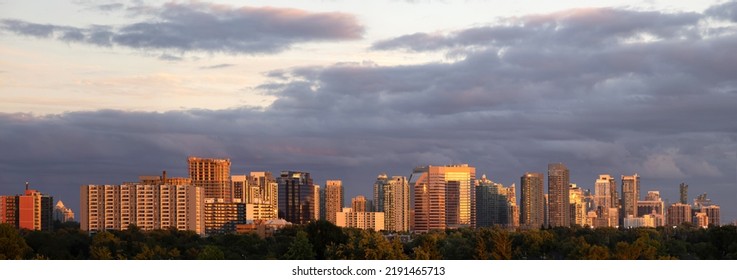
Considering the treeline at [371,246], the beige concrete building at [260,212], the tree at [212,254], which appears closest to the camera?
the treeline at [371,246]

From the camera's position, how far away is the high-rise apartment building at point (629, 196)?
4650 cm

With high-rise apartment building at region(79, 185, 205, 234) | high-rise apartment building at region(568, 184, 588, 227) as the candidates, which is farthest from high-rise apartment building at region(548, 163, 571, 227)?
high-rise apartment building at region(79, 185, 205, 234)

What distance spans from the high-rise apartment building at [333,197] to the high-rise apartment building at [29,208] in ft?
43.1

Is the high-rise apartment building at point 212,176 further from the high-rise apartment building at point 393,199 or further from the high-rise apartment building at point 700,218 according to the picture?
the high-rise apartment building at point 700,218

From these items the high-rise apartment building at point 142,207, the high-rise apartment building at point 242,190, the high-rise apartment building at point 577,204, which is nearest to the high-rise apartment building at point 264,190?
the high-rise apartment building at point 242,190

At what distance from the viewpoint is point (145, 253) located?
22734 millimetres

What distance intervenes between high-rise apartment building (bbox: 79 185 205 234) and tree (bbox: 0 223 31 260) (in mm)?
12765

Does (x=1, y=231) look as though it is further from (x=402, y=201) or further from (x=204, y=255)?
(x=402, y=201)

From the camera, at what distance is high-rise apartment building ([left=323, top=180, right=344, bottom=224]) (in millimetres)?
47456

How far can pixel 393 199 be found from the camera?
170 ft

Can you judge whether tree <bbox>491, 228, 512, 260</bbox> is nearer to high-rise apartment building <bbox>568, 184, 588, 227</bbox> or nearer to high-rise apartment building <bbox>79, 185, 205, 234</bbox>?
high-rise apartment building <bbox>79, 185, 205, 234</bbox>
